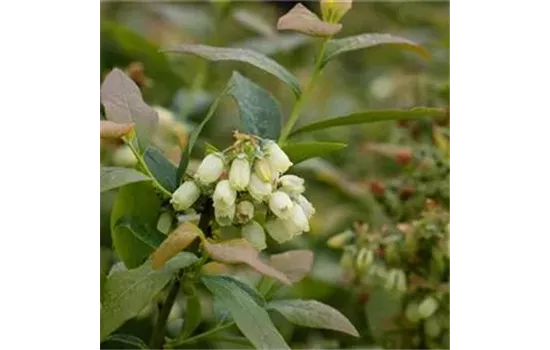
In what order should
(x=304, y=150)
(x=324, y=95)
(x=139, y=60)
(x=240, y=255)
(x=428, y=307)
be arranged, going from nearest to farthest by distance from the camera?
1. (x=240, y=255)
2. (x=304, y=150)
3. (x=428, y=307)
4. (x=139, y=60)
5. (x=324, y=95)

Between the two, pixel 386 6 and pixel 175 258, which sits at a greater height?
pixel 386 6

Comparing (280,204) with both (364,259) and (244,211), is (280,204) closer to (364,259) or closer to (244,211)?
(244,211)

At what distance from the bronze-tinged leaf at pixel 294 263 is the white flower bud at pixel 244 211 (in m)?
0.16

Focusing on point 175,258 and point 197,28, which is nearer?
point 175,258

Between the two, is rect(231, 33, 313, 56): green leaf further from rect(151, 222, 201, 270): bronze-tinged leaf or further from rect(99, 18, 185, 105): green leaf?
rect(151, 222, 201, 270): bronze-tinged leaf

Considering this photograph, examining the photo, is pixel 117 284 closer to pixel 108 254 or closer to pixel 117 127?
pixel 117 127

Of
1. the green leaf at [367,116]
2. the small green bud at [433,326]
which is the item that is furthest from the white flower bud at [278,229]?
the small green bud at [433,326]

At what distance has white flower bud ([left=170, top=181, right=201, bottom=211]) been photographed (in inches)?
33.9

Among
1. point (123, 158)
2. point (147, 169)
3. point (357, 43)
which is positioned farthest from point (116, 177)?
point (123, 158)

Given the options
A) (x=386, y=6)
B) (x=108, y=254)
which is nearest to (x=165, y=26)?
(x=386, y=6)

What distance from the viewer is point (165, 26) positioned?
234 cm

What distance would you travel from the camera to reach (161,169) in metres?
0.91

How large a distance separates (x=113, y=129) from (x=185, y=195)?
0.25 feet
